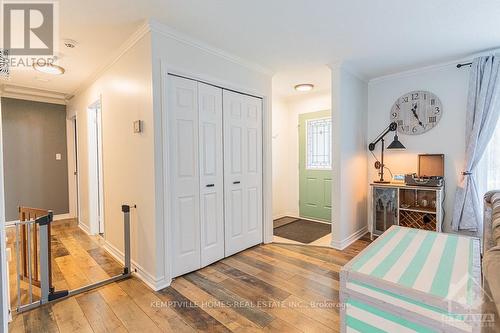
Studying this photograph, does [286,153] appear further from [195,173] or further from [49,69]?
[49,69]

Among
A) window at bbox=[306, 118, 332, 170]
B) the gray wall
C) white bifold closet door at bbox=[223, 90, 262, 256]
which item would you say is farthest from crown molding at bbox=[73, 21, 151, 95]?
window at bbox=[306, 118, 332, 170]

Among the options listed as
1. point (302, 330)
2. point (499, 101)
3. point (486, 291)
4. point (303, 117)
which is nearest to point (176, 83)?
point (302, 330)

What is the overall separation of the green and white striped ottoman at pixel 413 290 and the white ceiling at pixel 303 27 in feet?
6.22

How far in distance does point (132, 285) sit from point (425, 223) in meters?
3.59

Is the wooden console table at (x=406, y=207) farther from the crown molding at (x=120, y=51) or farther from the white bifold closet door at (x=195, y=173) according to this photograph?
the crown molding at (x=120, y=51)

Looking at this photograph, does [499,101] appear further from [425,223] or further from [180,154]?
[180,154]

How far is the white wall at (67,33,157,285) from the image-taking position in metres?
2.36

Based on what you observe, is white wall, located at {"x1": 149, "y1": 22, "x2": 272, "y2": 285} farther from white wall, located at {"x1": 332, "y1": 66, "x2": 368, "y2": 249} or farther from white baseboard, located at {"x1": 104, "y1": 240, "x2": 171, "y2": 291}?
white wall, located at {"x1": 332, "y1": 66, "x2": 368, "y2": 249}

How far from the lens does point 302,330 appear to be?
1.76m

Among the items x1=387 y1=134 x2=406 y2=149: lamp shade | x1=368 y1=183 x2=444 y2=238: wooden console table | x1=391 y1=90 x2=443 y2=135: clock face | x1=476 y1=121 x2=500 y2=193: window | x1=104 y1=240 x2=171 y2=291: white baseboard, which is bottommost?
x1=104 y1=240 x2=171 y2=291: white baseboard

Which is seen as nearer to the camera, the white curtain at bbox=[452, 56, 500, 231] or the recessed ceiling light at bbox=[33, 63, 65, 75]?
the white curtain at bbox=[452, 56, 500, 231]

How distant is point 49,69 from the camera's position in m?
3.23

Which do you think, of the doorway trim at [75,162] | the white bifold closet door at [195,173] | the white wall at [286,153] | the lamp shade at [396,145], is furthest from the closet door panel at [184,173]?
the doorway trim at [75,162]

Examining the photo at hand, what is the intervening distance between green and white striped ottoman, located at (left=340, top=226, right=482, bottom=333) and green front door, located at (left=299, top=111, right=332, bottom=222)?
3.44 m
